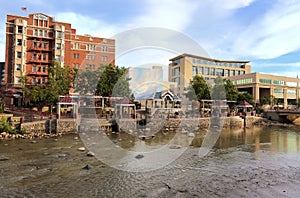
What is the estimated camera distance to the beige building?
61.6 meters

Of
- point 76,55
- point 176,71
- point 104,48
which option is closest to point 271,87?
point 176,71

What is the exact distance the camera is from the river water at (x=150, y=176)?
995 cm

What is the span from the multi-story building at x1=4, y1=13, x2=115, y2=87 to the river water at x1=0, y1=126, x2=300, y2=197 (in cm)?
2538

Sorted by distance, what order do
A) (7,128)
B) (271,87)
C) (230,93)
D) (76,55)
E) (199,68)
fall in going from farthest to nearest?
1. (199,68)
2. (271,87)
3. (76,55)
4. (230,93)
5. (7,128)

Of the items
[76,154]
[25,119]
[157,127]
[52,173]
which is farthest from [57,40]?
[52,173]

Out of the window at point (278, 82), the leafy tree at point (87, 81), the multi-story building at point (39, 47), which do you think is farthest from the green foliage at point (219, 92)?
the window at point (278, 82)

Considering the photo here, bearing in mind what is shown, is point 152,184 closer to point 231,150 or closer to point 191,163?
point 191,163

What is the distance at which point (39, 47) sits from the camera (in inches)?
1668

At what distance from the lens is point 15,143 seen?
62.5 ft

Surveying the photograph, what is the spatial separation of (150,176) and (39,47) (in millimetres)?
38990

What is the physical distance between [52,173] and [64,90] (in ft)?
76.2

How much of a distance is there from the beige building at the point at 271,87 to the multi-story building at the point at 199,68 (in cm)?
1039

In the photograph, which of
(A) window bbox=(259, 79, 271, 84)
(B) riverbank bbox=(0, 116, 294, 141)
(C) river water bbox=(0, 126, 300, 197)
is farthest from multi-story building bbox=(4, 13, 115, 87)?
(A) window bbox=(259, 79, 271, 84)

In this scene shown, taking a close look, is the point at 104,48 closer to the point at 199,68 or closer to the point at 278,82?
the point at 199,68
